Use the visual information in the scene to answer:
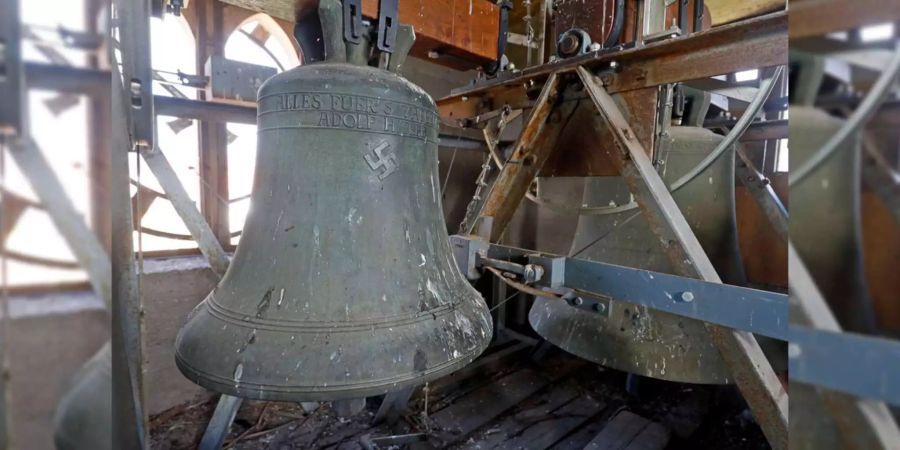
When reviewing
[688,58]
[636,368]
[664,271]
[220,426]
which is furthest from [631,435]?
[220,426]

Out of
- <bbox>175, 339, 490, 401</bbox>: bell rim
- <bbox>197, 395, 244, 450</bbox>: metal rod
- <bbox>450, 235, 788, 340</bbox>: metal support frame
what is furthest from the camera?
<bbox>197, 395, 244, 450</bbox>: metal rod

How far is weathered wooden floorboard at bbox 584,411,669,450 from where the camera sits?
188 cm

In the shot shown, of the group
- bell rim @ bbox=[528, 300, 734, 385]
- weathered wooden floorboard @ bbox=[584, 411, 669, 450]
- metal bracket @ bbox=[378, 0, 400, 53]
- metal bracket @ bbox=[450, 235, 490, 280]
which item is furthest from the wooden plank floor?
metal bracket @ bbox=[378, 0, 400, 53]

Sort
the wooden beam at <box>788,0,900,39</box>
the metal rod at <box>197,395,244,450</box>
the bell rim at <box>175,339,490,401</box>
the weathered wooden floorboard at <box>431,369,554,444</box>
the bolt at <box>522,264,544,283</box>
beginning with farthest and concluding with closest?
the weathered wooden floorboard at <box>431,369,554,444</box>, the metal rod at <box>197,395,244,450</box>, the bolt at <box>522,264,544,283</box>, the bell rim at <box>175,339,490,401</box>, the wooden beam at <box>788,0,900,39</box>

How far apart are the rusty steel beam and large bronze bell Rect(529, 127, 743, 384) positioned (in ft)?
0.88

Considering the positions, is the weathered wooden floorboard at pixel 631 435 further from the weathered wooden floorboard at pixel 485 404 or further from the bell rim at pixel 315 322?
the bell rim at pixel 315 322

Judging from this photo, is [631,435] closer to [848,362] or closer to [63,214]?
[848,362]

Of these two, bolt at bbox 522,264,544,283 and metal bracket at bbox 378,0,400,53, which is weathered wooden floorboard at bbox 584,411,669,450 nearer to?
bolt at bbox 522,264,544,283

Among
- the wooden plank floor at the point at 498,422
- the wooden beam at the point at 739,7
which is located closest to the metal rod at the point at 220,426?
the wooden plank floor at the point at 498,422

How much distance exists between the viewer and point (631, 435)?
1.96 metres

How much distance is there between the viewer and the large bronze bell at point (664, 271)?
130 centimetres

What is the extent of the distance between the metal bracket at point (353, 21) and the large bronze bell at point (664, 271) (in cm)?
99

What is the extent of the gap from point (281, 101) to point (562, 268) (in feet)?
2.78

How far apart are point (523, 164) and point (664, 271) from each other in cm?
60
